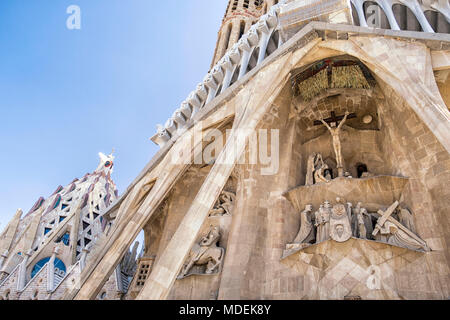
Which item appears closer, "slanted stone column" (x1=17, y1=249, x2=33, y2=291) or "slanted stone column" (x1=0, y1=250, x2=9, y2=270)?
"slanted stone column" (x1=17, y1=249, x2=33, y2=291)

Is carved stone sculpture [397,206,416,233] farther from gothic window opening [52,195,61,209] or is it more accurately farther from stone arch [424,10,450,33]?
gothic window opening [52,195,61,209]

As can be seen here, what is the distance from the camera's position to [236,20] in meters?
21.5

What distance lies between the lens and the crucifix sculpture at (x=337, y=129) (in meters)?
8.20

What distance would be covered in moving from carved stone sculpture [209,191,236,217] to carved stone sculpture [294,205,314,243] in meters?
1.68

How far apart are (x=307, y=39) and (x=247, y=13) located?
606 inches

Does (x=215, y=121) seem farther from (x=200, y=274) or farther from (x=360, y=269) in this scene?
(x=360, y=269)

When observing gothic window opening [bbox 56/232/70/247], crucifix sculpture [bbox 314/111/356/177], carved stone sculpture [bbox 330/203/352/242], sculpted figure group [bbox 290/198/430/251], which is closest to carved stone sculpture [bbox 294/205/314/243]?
sculpted figure group [bbox 290/198/430/251]

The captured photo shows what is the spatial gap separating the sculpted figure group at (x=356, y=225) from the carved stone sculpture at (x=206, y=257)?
1.57 m

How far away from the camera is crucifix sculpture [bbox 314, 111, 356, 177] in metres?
8.20

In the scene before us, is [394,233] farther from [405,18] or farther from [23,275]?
[23,275]

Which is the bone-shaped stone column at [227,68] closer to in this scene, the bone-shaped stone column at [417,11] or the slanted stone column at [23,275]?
the bone-shaped stone column at [417,11]

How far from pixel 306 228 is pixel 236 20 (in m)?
17.0

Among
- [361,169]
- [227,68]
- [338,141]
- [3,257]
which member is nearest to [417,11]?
[338,141]
